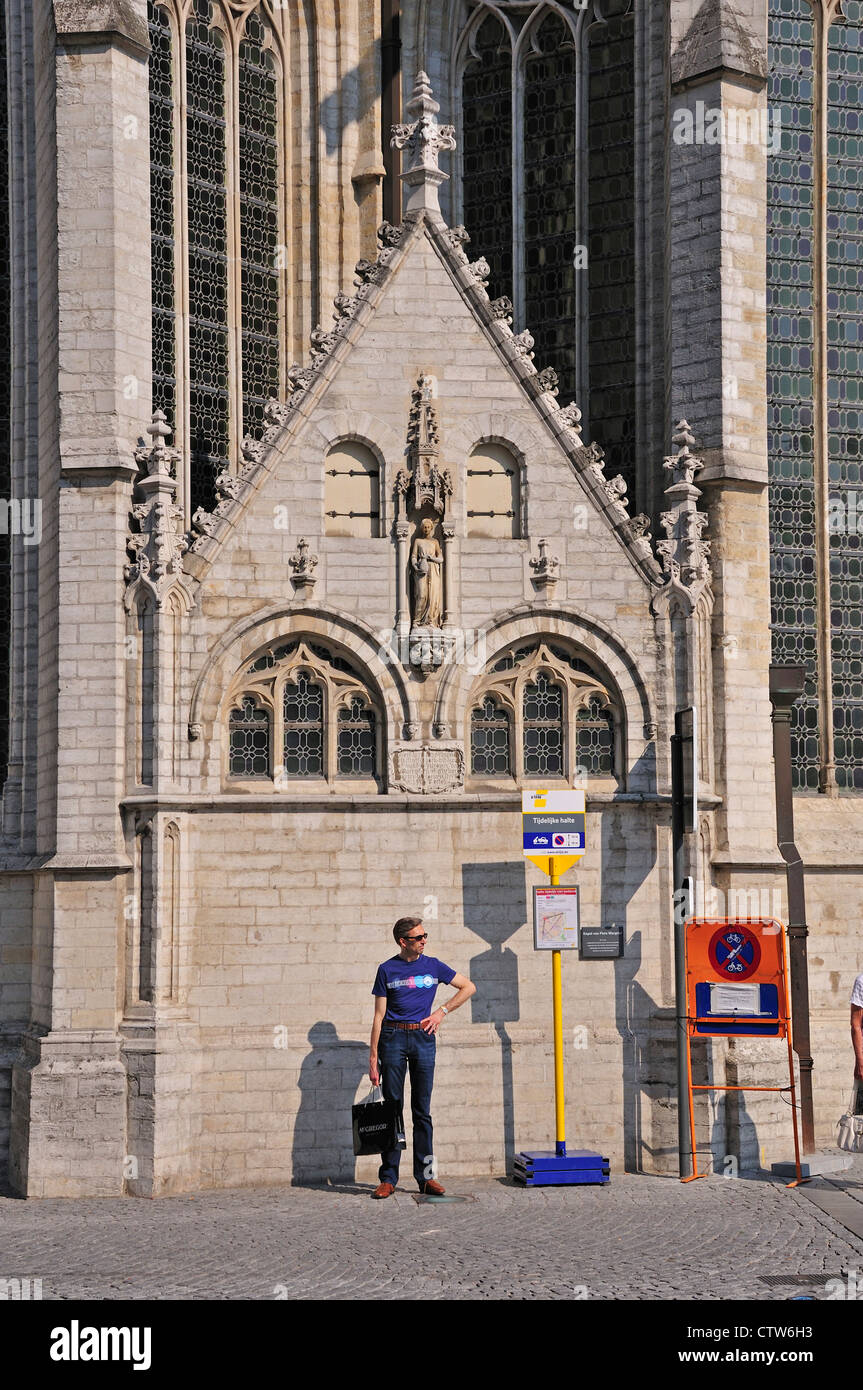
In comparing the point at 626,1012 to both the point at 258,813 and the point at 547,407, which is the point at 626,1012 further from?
the point at 547,407

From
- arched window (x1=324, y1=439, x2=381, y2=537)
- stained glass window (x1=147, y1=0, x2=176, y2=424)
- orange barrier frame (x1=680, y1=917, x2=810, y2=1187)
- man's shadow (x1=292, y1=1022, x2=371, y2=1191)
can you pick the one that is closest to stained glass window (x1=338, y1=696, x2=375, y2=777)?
arched window (x1=324, y1=439, x2=381, y2=537)

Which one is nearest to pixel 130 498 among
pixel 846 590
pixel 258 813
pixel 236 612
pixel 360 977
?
pixel 236 612

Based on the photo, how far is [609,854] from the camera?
1623cm

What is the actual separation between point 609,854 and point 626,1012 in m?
1.31

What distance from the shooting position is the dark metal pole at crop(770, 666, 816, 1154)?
54.2 feet

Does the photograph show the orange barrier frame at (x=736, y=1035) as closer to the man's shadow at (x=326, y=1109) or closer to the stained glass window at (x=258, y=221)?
the man's shadow at (x=326, y=1109)

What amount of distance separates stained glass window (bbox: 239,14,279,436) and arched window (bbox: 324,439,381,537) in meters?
3.70

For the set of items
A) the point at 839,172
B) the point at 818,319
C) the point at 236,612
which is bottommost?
the point at 236,612

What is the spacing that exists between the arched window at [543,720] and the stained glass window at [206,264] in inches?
177

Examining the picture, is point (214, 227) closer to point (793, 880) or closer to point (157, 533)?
point (157, 533)

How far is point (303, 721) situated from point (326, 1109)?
10.4ft

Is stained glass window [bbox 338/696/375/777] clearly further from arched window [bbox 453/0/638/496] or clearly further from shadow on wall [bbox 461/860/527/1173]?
arched window [bbox 453/0/638/496]

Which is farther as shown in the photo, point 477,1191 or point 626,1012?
point 626,1012

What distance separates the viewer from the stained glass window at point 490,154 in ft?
68.4
